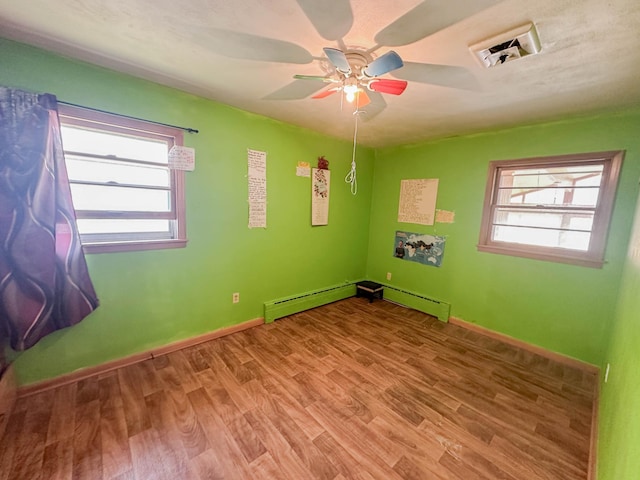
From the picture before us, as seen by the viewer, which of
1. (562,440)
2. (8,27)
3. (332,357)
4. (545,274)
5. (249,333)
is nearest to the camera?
(8,27)

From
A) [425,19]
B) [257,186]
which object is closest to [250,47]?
[425,19]

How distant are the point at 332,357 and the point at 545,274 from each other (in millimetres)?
2222

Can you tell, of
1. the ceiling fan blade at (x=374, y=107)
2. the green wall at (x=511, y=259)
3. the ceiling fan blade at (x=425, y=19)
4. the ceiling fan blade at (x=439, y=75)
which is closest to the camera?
the ceiling fan blade at (x=425, y=19)

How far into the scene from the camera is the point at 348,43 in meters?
1.37

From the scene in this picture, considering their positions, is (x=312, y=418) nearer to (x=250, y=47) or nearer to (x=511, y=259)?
(x=250, y=47)

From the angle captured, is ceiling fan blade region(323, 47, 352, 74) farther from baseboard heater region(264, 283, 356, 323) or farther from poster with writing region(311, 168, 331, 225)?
baseboard heater region(264, 283, 356, 323)

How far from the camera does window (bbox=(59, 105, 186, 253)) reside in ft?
5.84

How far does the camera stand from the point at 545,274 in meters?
2.44

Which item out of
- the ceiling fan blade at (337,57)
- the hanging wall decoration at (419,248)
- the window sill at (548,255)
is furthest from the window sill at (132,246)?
the window sill at (548,255)

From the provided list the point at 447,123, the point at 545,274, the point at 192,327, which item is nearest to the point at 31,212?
the point at 192,327

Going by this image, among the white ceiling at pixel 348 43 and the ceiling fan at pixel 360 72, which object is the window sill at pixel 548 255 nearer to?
the white ceiling at pixel 348 43

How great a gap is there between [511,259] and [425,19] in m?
2.45

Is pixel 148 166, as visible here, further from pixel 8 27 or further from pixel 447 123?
pixel 447 123

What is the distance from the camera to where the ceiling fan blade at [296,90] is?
186 centimetres
